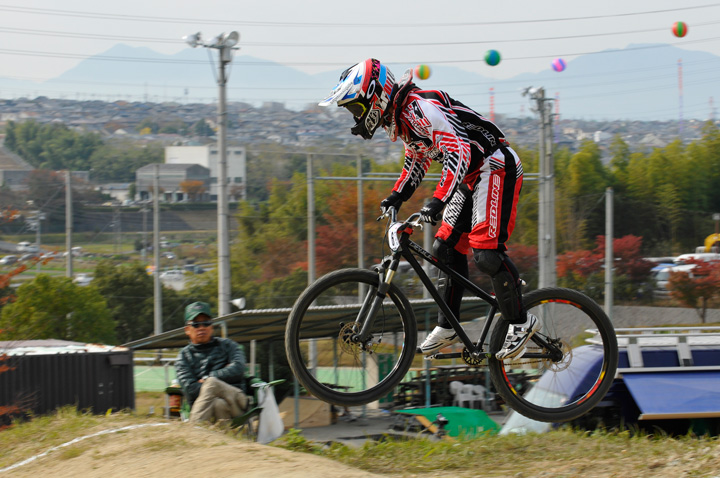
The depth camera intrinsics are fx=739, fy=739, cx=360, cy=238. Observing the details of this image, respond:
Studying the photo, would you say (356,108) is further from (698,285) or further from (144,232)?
(144,232)

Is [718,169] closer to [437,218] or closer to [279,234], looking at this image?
[279,234]

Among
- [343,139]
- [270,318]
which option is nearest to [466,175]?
[270,318]

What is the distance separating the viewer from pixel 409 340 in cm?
497

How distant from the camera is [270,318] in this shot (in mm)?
12469

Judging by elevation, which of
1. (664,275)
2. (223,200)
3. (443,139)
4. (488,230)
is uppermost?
(223,200)

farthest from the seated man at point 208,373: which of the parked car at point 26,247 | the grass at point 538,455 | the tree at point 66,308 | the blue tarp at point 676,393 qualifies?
the tree at point 66,308

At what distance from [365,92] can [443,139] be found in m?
0.59

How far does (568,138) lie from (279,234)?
971 inches

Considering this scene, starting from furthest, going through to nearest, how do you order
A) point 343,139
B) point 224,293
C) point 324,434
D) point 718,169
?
point 718,169 → point 343,139 → point 224,293 → point 324,434

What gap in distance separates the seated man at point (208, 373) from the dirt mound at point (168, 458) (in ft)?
1.11

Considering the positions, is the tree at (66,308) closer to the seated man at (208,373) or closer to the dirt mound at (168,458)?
the seated man at (208,373)

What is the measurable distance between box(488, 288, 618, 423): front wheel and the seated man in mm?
2730

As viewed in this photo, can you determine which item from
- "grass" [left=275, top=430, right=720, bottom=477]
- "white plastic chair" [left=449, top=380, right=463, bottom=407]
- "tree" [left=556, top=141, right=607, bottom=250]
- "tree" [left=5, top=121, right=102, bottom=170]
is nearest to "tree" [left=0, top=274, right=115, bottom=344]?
"white plastic chair" [left=449, top=380, right=463, bottom=407]

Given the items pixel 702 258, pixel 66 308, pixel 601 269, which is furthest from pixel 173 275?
pixel 702 258
